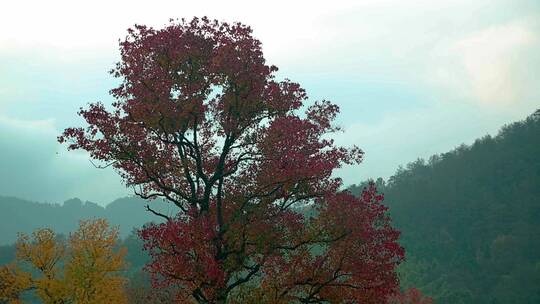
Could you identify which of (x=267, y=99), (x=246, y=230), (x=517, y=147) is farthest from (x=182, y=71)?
(x=517, y=147)

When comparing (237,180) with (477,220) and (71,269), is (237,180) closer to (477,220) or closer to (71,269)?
(71,269)

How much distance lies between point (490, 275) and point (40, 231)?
111 meters

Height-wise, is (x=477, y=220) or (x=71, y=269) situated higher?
(x=477, y=220)

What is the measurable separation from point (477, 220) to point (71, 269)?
411ft

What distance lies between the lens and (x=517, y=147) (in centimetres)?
16050

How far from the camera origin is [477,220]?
5832 inches

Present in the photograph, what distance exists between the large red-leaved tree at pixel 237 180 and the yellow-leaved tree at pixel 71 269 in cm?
2312

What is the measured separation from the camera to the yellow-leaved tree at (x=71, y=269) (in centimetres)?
4009

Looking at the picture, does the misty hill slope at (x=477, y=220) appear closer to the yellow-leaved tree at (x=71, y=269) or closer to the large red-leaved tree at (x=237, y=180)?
the yellow-leaved tree at (x=71, y=269)

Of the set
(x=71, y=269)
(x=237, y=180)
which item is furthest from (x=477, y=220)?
(x=237, y=180)

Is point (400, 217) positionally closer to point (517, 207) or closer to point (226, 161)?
point (517, 207)

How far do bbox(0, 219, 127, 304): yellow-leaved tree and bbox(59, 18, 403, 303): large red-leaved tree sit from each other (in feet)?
75.8

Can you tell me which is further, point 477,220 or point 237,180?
point 477,220

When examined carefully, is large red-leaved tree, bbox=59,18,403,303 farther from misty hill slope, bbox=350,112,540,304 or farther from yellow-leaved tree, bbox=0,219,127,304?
misty hill slope, bbox=350,112,540,304
